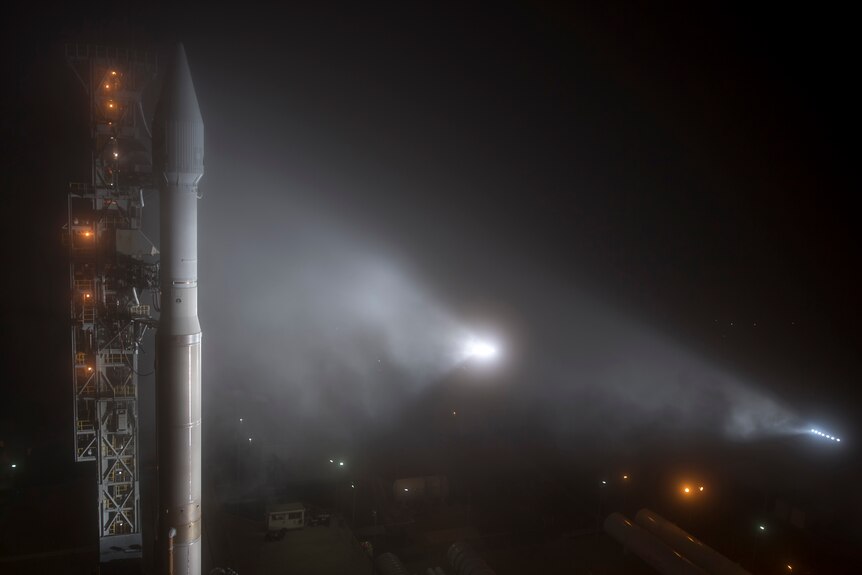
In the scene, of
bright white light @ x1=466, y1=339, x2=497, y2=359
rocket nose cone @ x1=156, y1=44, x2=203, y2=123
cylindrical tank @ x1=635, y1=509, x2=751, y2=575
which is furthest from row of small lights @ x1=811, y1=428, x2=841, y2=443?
rocket nose cone @ x1=156, y1=44, x2=203, y2=123

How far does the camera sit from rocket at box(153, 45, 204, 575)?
14117 millimetres

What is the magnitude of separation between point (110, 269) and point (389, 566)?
14.8 meters

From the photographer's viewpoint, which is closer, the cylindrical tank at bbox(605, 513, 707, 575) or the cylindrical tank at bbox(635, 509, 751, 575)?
the cylindrical tank at bbox(635, 509, 751, 575)

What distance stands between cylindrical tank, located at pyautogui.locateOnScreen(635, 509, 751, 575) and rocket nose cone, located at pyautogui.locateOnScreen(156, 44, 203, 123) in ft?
79.1

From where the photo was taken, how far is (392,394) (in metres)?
37.5

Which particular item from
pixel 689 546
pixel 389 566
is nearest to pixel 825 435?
pixel 689 546

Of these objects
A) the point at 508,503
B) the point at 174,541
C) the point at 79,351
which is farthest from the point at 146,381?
the point at 508,503

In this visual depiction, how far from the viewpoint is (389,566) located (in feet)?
69.9

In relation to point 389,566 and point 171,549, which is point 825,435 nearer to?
point 389,566

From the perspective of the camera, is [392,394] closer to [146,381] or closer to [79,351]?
[146,381]

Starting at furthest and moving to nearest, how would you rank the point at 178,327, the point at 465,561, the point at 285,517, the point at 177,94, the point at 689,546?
the point at 285,517, the point at 689,546, the point at 465,561, the point at 178,327, the point at 177,94

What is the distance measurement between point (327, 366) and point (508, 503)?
14609mm

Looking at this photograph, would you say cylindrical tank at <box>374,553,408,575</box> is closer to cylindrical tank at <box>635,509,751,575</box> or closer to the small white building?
the small white building

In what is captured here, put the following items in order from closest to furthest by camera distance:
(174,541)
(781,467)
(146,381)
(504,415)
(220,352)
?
1. (174,541)
2. (146,381)
3. (781,467)
4. (220,352)
5. (504,415)
